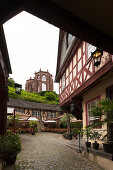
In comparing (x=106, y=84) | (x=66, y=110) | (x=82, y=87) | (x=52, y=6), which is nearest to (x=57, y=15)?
(x=52, y=6)

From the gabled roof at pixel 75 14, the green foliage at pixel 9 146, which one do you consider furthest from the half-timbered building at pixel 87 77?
the gabled roof at pixel 75 14

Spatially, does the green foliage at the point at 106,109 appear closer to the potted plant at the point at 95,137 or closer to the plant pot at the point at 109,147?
the plant pot at the point at 109,147

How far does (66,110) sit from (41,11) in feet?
43.0

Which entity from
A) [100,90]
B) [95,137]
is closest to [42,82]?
[100,90]

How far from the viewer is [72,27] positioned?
9.02ft

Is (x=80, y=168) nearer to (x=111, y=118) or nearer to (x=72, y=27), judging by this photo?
(x=111, y=118)

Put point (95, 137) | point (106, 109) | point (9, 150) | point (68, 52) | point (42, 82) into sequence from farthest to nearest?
point (42, 82) → point (68, 52) → point (95, 137) → point (9, 150) → point (106, 109)

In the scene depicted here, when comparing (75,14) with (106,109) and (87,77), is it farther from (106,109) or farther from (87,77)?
(87,77)

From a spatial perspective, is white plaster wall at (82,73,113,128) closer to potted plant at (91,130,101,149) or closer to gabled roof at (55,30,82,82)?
potted plant at (91,130,101,149)

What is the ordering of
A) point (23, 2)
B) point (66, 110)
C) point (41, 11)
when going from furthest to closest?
point (66, 110) < point (41, 11) < point (23, 2)

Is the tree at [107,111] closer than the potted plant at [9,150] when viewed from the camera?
Yes

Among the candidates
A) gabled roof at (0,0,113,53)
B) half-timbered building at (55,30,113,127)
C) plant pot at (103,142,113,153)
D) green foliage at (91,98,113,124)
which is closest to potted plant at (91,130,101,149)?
plant pot at (103,142,113,153)

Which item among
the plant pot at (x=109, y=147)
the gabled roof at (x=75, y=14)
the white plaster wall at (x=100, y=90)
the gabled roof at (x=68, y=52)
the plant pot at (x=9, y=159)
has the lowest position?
the plant pot at (x=9, y=159)

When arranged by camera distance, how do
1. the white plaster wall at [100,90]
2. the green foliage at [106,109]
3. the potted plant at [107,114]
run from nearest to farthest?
the green foliage at [106,109] < the potted plant at [107,114] < the white plaster wall at [100,90]
